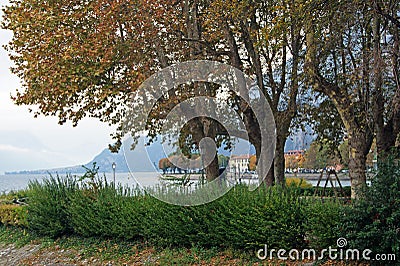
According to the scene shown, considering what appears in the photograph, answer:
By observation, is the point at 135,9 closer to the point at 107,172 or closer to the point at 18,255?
the point at 107,172

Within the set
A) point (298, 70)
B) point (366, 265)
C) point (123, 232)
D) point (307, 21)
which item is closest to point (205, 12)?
point (298, 70)

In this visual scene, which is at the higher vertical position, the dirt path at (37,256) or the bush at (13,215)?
the bush at (13,215)

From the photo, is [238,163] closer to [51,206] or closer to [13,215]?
[51,206]

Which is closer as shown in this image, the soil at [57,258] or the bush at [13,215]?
the soil at [57,258]

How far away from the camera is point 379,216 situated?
6.56 meters

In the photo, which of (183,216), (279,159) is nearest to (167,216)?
(183,216)

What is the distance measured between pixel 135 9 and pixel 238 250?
670 cm

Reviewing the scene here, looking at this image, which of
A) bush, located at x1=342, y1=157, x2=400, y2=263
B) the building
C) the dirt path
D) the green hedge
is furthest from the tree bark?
the dirt path


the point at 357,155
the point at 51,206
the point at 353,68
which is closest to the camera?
the point at 353,68

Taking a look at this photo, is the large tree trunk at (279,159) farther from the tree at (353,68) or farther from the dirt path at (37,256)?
the dirt path at (37,256)

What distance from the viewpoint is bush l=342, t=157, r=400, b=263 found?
6344 mm

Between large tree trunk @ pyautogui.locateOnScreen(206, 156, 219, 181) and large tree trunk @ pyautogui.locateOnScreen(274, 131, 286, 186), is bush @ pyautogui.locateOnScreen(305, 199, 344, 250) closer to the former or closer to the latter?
large tree trunk @ pyautogui.locateOnScreen(206, 156, 219, 181)

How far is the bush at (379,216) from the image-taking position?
634cm

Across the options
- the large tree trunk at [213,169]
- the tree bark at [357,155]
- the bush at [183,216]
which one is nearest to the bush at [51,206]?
the bush at [183,216]
